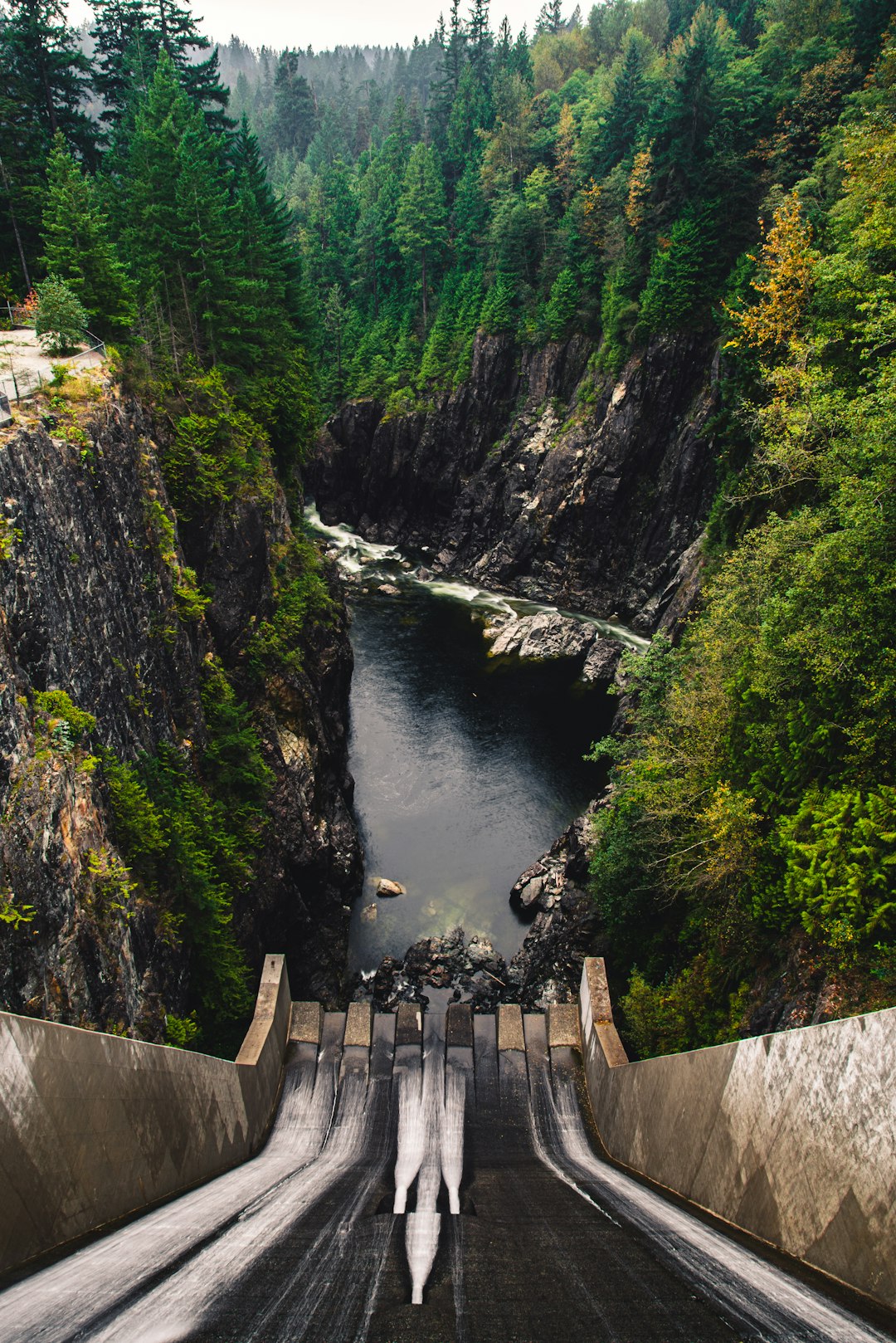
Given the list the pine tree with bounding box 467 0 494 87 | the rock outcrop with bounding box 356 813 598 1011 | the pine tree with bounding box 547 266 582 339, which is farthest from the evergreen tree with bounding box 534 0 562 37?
the rock outcrop with bounding box 356 813 598 1011

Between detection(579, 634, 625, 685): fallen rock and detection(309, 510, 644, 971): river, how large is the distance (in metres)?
0.92

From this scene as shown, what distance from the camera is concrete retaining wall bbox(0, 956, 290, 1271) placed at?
23.2ft

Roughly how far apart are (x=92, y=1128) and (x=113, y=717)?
8.40 metres

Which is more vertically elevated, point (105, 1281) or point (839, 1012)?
point (839, 1012)

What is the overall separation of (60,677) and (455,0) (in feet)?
372

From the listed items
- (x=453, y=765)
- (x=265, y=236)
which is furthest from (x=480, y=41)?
(x=453, y=765)

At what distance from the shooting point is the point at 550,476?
2331 inches

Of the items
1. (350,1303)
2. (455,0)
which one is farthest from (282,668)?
(455,0)

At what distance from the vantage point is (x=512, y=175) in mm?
70250

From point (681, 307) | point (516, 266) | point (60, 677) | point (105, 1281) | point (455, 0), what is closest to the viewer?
point (105, 1281)

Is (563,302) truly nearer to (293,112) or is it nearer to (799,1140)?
(799,1140)

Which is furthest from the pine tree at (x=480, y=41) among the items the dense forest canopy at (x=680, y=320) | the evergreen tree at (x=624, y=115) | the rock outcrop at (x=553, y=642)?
the rock outcrop at (x=553, y=642)

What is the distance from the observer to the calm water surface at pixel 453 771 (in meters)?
29.5

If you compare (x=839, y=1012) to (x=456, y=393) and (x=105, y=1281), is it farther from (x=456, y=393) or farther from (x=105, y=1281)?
(x=456, y=393)
